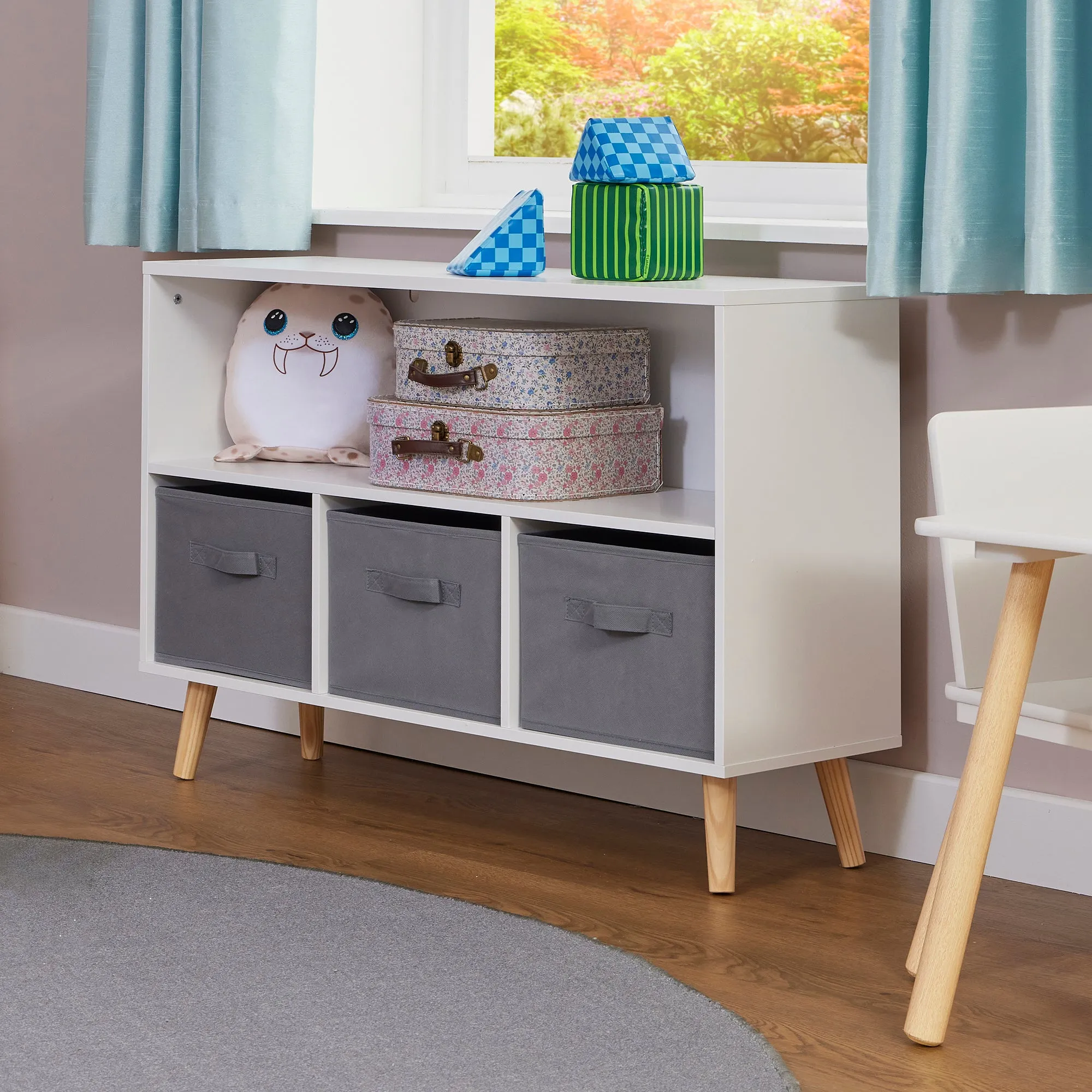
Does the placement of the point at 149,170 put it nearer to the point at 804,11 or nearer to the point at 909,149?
the point at 804,11

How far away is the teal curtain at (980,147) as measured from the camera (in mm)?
1755

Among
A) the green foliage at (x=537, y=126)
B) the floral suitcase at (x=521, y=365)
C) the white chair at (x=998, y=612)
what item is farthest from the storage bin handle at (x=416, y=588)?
the green foliage at (x=537, y=126)

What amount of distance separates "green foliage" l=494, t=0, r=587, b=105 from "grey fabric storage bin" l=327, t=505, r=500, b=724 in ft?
2.57

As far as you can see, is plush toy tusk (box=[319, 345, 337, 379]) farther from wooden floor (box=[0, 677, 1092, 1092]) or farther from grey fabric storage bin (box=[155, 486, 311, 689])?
wooden floor (box=[0, 677, 1092, 1092])

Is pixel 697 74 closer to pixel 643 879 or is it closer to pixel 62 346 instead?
pixel 643 879

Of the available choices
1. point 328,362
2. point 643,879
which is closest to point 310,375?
point 328,362

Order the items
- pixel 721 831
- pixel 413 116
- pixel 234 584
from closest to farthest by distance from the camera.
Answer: pixel 721 831, pixel 234 584, pixel 413 116

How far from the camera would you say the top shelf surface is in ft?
6.09

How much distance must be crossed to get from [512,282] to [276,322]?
21.3 inches

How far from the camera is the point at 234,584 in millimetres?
2301

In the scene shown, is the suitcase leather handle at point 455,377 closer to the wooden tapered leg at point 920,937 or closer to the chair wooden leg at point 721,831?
the chair wooden leg at point 721,831

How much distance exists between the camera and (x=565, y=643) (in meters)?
1.97

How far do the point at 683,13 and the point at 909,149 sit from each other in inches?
26.5

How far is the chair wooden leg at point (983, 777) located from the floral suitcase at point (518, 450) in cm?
69
